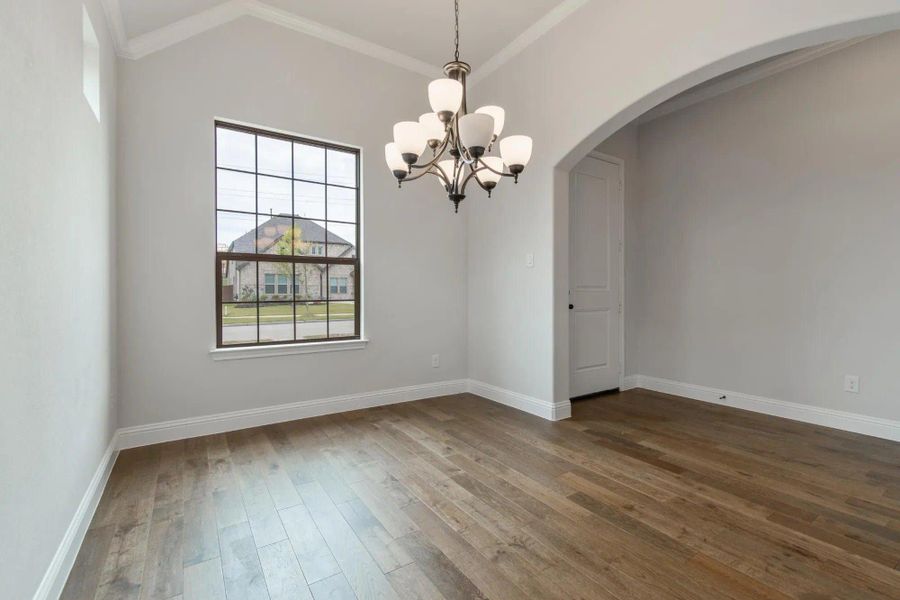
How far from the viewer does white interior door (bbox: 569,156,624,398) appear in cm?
416

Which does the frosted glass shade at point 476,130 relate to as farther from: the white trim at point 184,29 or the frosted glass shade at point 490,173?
the white trim at point 184,29

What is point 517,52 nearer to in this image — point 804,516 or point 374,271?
point 374,271

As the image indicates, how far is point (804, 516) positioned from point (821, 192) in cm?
274

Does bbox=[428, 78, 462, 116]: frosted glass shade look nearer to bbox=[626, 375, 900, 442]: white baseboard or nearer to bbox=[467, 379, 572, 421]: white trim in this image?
bbox=[467, 379, 572, 421]: white trim

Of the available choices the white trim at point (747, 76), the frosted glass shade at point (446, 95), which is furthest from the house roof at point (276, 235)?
the white trim at point (747, 76)

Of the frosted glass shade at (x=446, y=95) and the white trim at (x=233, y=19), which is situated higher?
the white trim at (x=233, y=19)

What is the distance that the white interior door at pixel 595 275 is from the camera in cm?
416

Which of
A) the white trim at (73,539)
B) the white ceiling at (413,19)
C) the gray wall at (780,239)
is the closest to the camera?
the white trim at (73,539)

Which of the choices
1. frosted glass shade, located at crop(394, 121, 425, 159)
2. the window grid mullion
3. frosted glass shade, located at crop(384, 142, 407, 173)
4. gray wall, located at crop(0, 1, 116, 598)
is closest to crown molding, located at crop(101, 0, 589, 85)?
gray wall, located at crop(0, 1, 116, 598)

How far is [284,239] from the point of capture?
11.6ft

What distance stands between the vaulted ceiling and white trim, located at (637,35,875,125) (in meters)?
1.65

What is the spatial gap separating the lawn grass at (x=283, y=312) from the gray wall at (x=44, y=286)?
3.45 ft

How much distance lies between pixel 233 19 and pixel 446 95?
2417 mm

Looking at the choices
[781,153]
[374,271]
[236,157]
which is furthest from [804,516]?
[236,157]
